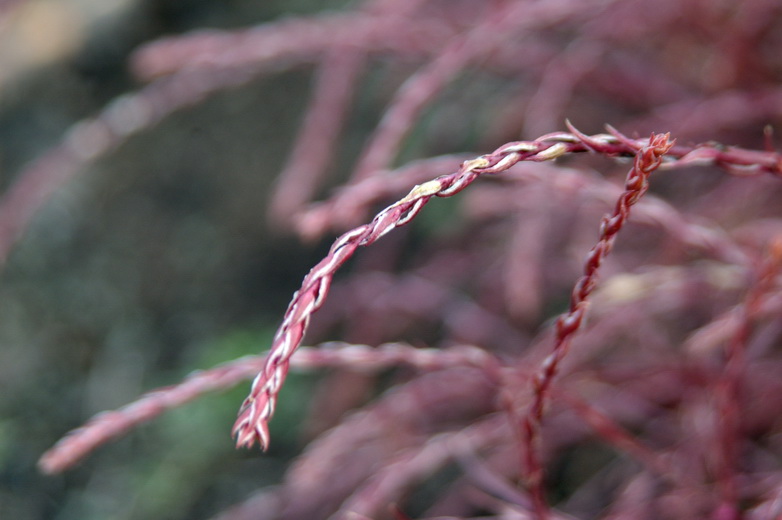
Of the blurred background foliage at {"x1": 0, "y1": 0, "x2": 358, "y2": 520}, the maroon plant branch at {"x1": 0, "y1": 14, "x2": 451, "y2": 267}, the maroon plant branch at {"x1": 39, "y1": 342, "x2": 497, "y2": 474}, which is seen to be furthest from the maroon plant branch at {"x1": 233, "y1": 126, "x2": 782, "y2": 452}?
the blurred background foliage at {"x1": 0, "y1": 0, "x2": 358, "y2": 520}

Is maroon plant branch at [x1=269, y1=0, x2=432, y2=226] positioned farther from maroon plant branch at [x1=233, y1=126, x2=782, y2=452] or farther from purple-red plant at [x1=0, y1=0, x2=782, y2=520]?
maroon plant branch at [x1=233, y1=126, x2=782, y2=452]

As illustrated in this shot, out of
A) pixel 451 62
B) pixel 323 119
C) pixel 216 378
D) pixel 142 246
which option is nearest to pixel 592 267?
pixel 216 378

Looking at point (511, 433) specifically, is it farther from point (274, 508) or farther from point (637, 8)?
point (637, 8)

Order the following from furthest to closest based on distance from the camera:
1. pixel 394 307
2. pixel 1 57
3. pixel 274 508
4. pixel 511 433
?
pixel 1 57, pixel 394 307, pixel 274 508, pixel 511 433

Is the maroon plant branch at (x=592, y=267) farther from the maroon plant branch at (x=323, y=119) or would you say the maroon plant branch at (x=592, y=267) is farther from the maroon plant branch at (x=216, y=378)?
the maroon plant branch at (x=323, y=119)

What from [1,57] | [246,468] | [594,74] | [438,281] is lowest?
[246,468]

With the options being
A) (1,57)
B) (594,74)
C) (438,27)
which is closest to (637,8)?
(594,74)
